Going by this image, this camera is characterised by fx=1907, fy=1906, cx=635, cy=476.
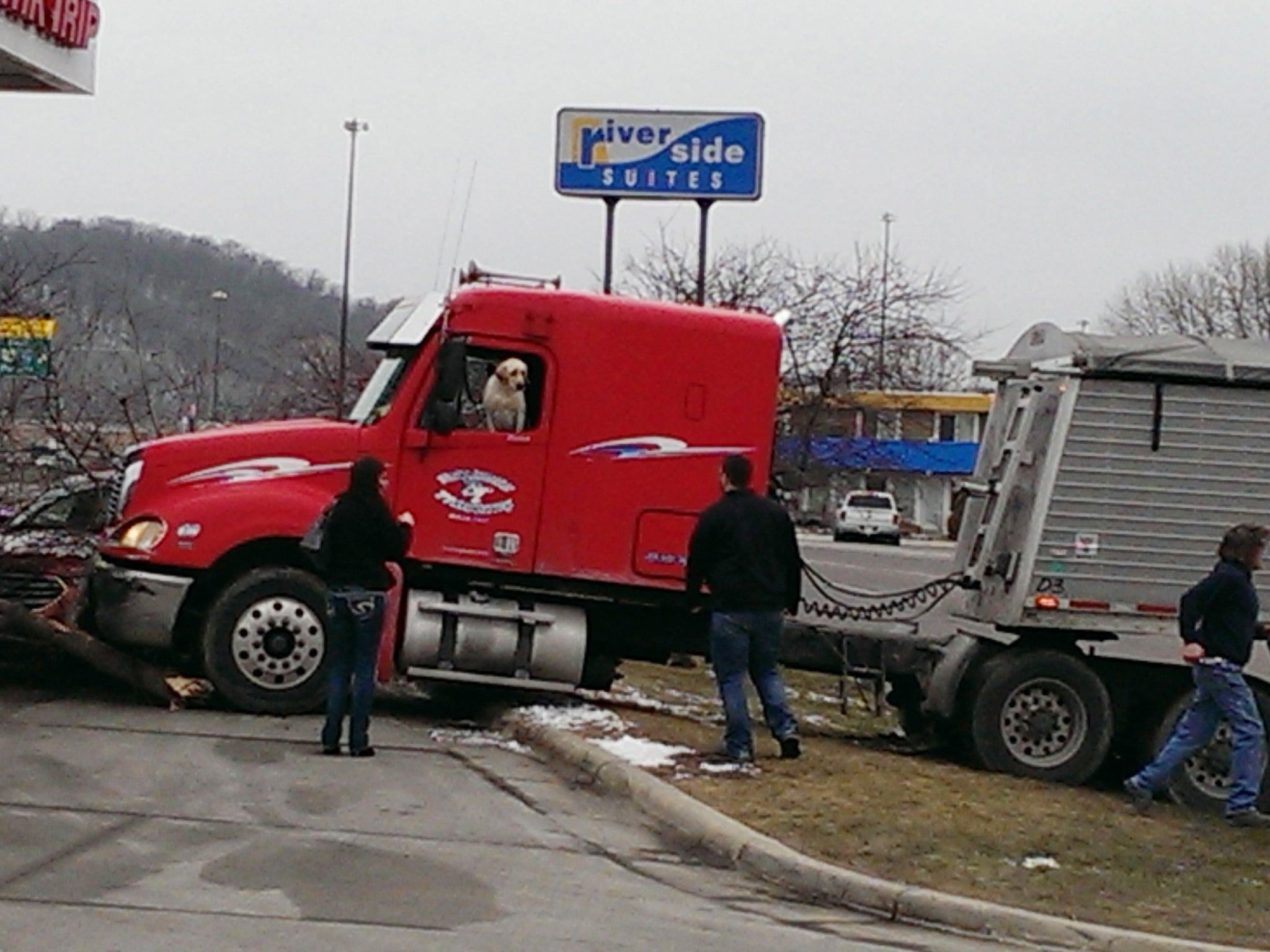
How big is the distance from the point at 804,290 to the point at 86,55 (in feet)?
33.9

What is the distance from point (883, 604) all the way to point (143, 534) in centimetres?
531

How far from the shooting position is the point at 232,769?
10.4 m

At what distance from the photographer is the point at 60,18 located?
610 inches

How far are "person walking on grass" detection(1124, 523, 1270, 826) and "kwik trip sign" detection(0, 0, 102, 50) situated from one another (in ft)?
32.3

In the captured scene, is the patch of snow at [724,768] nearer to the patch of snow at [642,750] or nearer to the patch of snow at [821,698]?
the patch of snow at [642,750]

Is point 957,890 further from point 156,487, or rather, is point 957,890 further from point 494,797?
point 156,487

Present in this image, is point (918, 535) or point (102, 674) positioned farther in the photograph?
point (918, 535)

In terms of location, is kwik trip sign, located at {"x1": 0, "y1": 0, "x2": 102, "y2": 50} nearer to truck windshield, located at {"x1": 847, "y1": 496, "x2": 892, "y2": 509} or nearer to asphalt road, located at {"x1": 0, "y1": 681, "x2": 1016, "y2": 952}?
asphalt road, located at {"x1": 0, "y1": 681, "x2": 1016, "y2": 952}

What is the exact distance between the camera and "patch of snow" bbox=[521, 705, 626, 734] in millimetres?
12156

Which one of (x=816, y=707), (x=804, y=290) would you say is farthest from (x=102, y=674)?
(x=804, y=290)

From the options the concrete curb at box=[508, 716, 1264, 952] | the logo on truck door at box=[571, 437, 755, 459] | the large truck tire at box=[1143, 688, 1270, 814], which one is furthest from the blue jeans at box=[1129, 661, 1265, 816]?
the logo on truck door at box=[571, 437, 755, 459]

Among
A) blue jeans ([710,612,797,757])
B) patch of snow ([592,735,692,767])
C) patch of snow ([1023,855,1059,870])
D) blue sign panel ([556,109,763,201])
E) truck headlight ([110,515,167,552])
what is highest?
blue sign panel ([556,109,763,201])

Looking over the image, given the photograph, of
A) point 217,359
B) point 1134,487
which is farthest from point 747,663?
point 217,359

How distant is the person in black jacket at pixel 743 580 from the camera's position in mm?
11352
